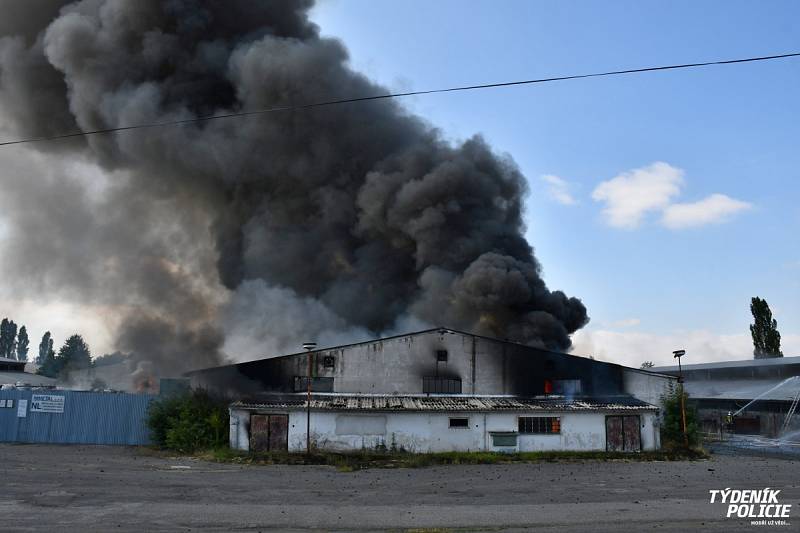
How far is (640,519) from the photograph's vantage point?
12.1 meters

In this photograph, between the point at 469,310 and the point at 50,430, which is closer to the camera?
the point at 50,430

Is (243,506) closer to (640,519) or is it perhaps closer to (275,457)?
(640,519)

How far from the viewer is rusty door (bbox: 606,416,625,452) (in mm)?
24672

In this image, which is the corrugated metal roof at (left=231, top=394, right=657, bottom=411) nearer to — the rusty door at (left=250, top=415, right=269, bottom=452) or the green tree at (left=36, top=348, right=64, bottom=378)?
the rusty door at (left=250, top=415, right=269, bottom=452)

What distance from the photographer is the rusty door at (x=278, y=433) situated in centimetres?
2406

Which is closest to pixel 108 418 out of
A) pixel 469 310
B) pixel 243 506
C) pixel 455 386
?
pixel 455 386

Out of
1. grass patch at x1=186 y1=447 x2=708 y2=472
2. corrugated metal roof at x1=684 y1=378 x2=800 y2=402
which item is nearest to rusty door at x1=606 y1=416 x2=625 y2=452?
grass patch at x1=186 y1=447 x2=708 y2=472

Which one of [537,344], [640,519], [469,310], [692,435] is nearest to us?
[640,519]

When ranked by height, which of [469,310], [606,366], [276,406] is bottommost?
[276,406]

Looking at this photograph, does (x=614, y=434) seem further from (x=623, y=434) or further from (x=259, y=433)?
(x=259, y=433)

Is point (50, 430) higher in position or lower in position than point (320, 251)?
lower

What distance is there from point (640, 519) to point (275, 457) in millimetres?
13913

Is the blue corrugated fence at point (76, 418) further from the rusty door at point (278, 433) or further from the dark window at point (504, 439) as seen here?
→ the dark window at point (504, 439)

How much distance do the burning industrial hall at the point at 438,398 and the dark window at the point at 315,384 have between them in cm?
4
